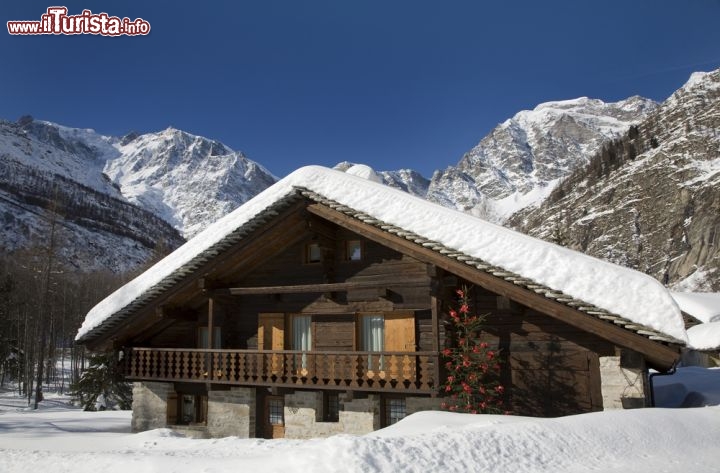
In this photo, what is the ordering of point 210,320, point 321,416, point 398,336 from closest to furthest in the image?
point 398,336, point 321,416, point 210,320

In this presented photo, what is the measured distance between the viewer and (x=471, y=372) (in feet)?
35.4

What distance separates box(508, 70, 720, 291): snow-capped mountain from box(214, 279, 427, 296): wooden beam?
43617 mm

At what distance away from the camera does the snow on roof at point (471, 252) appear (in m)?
9.51

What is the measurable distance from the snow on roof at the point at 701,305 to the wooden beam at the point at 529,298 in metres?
24.2

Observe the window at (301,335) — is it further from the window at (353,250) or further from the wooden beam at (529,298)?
the wooden beam at (529,298)

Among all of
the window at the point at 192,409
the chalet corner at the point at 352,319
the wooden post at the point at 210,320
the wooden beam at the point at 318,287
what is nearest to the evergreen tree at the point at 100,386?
the chalet corner at the point at 352,319

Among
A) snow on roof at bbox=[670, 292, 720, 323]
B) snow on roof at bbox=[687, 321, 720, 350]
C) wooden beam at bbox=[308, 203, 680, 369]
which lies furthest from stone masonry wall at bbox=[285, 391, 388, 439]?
snow on roof at bbox=[670, 292, 720, 323]

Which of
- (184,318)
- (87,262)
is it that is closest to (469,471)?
(184,318)

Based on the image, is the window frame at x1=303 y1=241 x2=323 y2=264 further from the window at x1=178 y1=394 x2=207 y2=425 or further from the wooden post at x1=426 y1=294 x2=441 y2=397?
the window at x1=178 y1=394 x2=207 y2=425

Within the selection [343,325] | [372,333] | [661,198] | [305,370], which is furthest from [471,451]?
[661,198]

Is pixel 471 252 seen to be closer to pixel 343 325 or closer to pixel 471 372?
pixel 471 372

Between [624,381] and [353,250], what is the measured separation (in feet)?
23.3

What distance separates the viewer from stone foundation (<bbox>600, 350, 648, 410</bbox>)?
388 inches

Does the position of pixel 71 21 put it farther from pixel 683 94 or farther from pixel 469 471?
pixel 683 94
